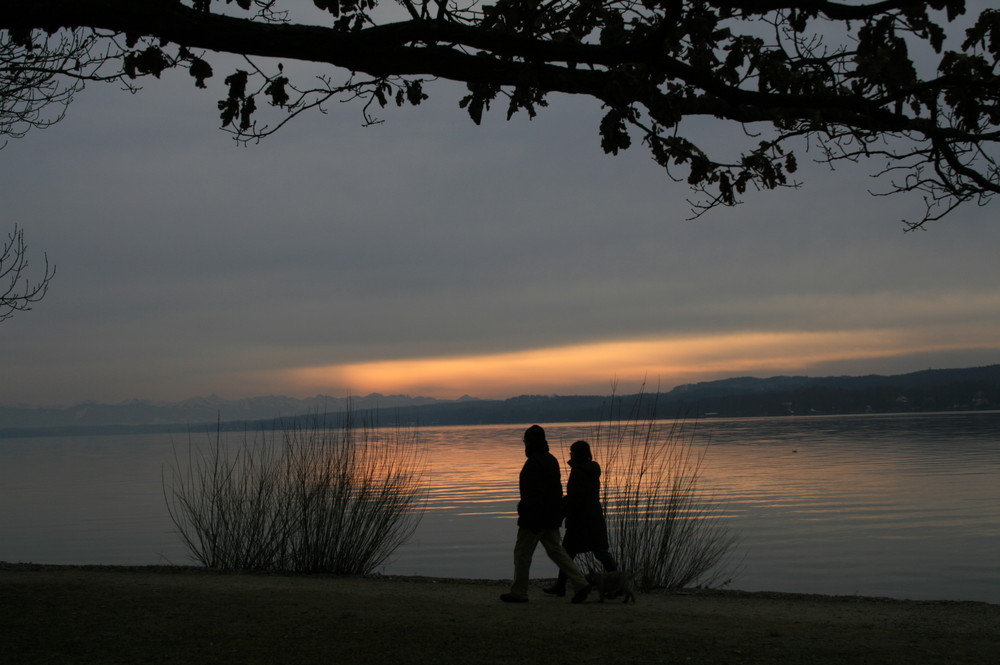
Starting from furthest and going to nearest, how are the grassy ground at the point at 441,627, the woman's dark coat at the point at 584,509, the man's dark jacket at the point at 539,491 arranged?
the woman's dark coat at the point at 584,509
the man's dark jacket at the point at 539,491
the grassy ground at the point at 441,627

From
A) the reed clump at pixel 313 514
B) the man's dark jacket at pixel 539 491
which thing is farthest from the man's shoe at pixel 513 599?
the reed clump at pixel 313 514

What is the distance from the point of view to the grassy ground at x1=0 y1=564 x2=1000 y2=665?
696 cm

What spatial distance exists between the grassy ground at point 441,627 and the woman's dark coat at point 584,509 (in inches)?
26.1

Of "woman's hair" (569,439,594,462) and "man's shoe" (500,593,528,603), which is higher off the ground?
"woman's hair" (569,439,594,462)

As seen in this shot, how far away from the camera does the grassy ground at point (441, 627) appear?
6965 mm

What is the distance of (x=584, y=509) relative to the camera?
33.1 ft

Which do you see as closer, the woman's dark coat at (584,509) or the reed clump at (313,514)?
the woman's dark coat at (584,509)

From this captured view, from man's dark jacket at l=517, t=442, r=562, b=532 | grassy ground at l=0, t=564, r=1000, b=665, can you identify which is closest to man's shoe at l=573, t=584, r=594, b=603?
grassy ground at l=0, t=564, r=1000, b=665

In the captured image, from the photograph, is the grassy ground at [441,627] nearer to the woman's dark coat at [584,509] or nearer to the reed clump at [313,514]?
the woman's dark coat at [584,509]

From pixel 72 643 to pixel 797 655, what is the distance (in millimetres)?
5547

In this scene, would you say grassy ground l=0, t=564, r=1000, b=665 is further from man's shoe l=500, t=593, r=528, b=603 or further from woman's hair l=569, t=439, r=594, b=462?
woman's hair l=569, t=439, r=594, b=462

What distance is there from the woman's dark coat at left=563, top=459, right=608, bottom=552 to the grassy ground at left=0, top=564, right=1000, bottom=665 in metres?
0.66

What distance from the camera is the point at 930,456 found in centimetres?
5166

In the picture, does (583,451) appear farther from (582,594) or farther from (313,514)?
(313,514)
